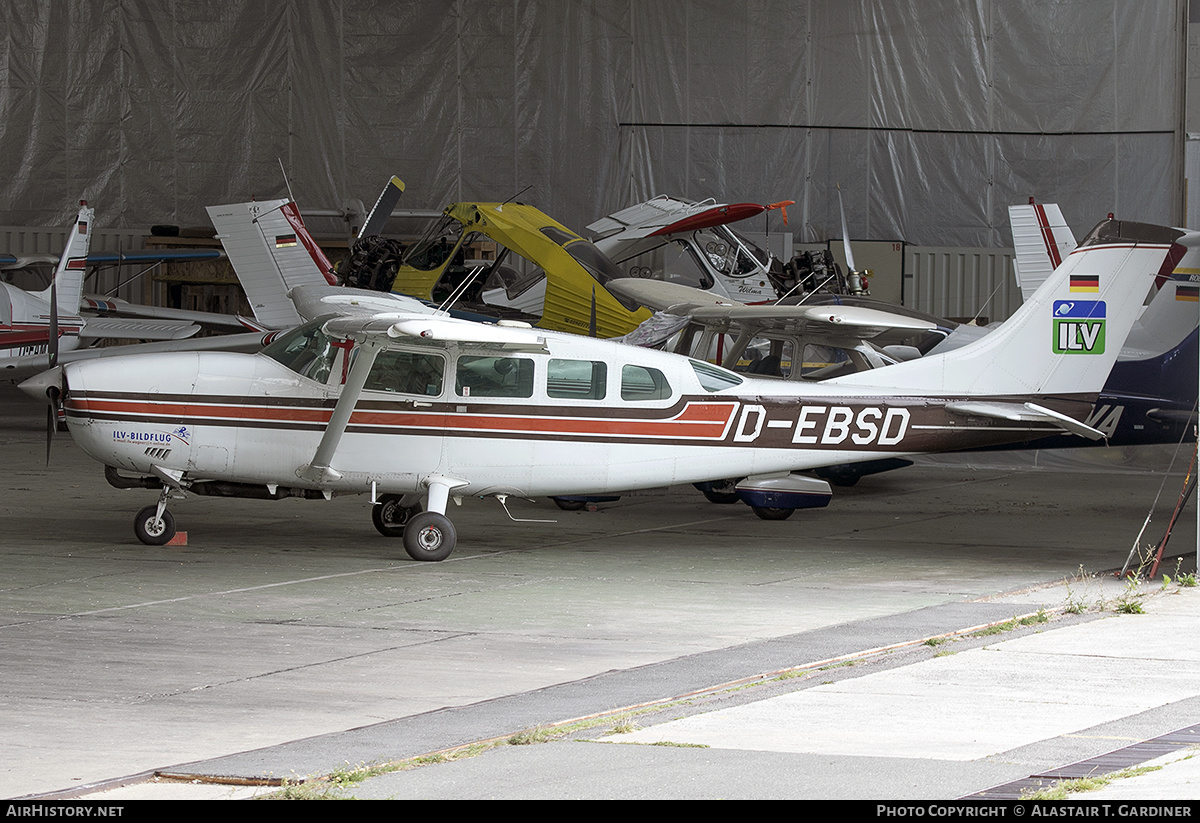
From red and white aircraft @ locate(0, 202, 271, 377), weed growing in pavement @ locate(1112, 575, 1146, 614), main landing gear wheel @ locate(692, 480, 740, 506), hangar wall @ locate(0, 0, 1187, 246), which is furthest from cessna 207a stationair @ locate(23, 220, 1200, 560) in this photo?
hangar wall @ locate(0, 0, 1187, 246)

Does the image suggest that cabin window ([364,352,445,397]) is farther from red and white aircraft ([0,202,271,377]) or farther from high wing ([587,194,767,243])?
red and white aircraft ([0,202,271,377])

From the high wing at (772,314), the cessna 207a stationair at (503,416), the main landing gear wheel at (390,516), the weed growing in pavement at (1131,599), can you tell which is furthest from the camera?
the high wing at (772,314)

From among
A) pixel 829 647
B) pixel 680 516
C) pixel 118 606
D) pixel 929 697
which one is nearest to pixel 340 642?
pixel 118 606

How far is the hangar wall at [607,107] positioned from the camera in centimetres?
2848

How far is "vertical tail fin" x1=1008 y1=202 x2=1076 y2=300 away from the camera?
20.7 meters

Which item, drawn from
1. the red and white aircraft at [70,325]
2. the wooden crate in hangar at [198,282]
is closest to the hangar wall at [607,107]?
the wooden crate in hangar at [198,282]

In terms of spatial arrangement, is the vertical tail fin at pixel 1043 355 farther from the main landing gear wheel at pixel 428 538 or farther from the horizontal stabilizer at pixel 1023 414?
the main landing gear wheel at pixel 428 538

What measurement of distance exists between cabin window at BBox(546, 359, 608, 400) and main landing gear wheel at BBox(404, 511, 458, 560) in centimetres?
141

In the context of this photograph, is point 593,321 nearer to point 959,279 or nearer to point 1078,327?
point 1078,327

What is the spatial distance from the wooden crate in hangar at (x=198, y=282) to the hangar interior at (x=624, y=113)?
0.75m

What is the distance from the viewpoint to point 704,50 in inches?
1174

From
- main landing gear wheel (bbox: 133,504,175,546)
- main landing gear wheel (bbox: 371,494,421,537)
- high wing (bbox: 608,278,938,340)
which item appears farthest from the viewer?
high wing (bbox: 608,278,938,340)

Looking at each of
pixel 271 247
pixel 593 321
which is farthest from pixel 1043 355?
pixel 271 247

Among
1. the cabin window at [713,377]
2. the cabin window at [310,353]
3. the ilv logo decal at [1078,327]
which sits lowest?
the cabin window at [310,353]
